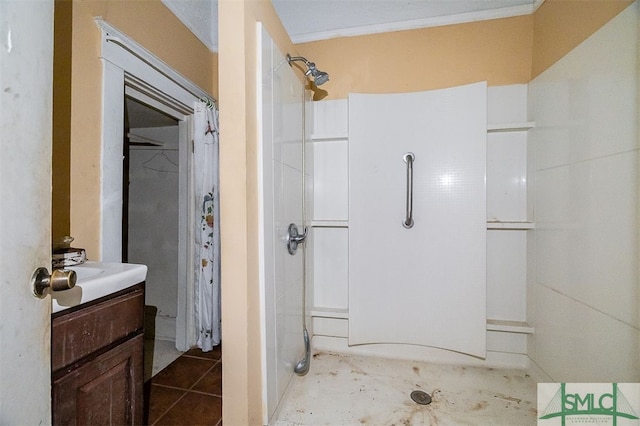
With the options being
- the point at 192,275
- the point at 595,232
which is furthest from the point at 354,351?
the point at 595,232

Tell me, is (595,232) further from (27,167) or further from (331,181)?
(27,167)

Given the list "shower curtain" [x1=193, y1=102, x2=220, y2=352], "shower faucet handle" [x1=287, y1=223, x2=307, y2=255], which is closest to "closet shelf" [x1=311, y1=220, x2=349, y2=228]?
"shower faucet handle" [x1=287, y1=223, x2=307, y2=255]

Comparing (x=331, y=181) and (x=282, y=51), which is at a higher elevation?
(x=282, y=51)

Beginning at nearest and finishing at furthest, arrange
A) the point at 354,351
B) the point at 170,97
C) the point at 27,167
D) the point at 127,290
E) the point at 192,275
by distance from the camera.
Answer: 1. the point at 27,167
2. the point at 127,290
3. the point at 170,97
4. the point at 354,351
5. the point at 192,275

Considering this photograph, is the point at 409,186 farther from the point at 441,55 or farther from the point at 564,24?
the point at 564,24

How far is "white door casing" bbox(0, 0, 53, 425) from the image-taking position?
0.50 m

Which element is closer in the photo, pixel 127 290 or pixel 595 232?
pixel 127 290

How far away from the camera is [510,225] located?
59.9 inches

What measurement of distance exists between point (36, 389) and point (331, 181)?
154 centimetres


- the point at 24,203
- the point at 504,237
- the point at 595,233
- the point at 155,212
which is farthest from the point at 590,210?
the point at 155,212

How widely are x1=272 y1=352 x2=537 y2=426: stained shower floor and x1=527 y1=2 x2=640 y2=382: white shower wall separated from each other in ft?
0.84

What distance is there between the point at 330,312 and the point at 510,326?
3.34 feet

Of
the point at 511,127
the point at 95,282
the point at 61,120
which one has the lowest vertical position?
the point at 95,282

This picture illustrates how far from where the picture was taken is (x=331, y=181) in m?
1.84
